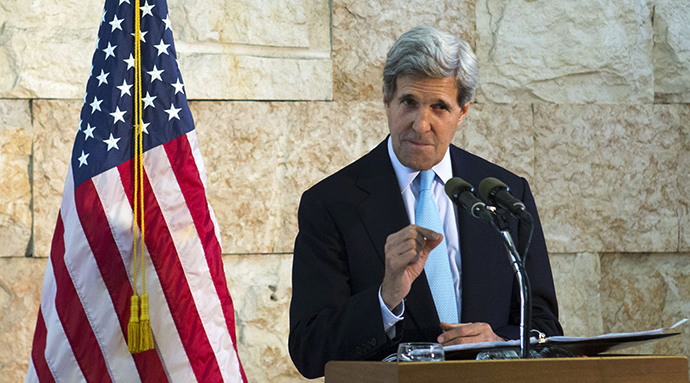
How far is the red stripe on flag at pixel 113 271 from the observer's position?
2.36m

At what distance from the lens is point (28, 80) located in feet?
9.46

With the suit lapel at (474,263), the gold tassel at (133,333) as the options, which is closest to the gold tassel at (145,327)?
the gold tassel at (133,333)

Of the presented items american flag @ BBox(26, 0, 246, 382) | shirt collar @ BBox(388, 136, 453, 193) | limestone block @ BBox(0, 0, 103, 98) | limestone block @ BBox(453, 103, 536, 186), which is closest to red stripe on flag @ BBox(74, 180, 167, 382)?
american flag @ BBox(26, 0, 246, 382)

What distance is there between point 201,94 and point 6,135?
2.72 feet

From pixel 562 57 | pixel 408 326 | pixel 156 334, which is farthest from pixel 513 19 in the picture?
pixel 156 334

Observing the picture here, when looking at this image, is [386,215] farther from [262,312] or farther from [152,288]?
[262,312]

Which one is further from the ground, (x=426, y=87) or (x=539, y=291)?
(x=426, y=87)

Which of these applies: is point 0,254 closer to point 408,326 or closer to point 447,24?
point 408,326

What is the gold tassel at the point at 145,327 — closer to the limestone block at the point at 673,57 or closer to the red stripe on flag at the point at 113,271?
the red stripe on flag at the point at 113,271

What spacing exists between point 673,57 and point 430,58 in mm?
2023

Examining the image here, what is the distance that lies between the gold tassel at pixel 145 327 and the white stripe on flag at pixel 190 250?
19 centimetres

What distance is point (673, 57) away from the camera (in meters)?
3.46

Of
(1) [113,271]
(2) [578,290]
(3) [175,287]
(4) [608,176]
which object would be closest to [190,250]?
(3) [175,287]

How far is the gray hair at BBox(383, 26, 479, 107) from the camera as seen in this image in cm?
205
